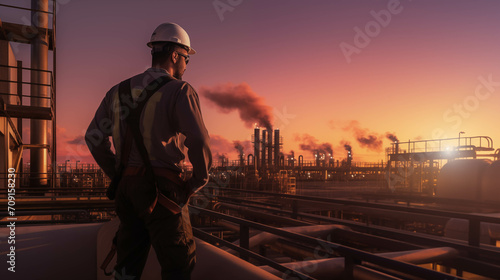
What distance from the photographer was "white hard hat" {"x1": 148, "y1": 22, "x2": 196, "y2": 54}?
1.94 m

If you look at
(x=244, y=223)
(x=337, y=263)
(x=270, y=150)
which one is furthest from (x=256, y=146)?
(x=244, y=223)

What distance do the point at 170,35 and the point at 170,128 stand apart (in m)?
0.58

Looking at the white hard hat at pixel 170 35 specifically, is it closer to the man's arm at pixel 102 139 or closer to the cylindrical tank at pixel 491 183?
the man's arm at pixel 102 139

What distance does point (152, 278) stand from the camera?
2.55m

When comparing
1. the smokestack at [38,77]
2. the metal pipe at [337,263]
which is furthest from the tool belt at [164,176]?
the smokestack at [38,77]

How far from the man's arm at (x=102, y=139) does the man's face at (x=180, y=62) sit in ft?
1.62

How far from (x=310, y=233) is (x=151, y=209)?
3388mm

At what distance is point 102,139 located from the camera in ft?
6.88

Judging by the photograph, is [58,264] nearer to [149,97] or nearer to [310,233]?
[149,97]

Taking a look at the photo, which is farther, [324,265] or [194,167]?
[324,265]

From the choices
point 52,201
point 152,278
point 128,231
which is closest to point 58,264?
point 152,278

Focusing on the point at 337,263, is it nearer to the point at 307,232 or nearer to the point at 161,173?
the point at 307,232

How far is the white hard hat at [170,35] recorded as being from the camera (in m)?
1.94

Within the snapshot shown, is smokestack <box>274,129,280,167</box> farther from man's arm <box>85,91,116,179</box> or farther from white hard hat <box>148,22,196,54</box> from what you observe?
white hard hat <box>148,22,196,54</box>
